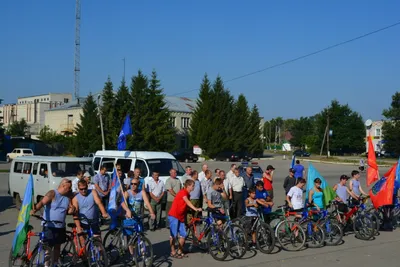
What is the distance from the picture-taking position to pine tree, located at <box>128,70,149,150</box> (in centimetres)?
6019

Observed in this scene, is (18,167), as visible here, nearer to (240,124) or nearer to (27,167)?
(27,167)

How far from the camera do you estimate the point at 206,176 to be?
1436 centimetres

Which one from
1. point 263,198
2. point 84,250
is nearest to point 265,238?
point 263,198

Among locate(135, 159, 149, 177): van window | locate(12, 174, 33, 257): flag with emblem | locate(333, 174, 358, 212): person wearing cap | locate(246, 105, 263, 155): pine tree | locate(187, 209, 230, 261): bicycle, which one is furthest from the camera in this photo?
locate(246, 105, 263, 155): pine tree

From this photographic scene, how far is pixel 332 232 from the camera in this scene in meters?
11.4

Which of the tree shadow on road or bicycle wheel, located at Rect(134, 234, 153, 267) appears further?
the tree shadow on road

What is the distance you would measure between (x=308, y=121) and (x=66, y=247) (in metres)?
139

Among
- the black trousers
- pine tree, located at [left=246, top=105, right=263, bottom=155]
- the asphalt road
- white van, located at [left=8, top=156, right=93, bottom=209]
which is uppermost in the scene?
pine tree, located at [left=246, top=105, right=263, bottom=155]

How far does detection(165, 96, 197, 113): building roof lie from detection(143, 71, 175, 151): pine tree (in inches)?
547

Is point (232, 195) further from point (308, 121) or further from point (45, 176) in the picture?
point (308, 121)

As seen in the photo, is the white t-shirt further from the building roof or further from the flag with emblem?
the building roof

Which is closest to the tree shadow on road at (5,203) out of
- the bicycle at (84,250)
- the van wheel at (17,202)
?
the van wheel at (17,202)

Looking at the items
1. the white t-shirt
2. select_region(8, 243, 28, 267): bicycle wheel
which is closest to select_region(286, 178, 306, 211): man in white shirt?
the white t-shirt

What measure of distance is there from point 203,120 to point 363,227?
56.9 m
